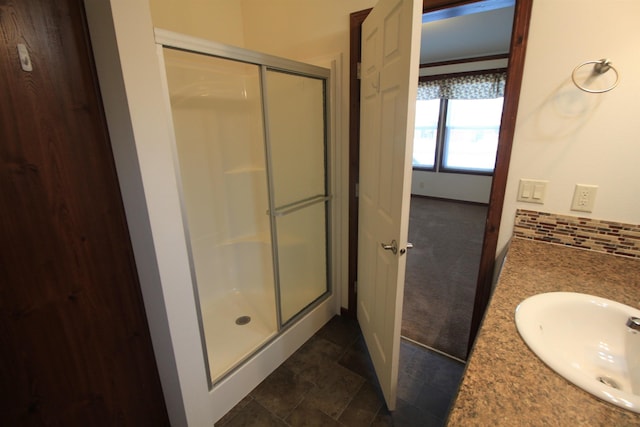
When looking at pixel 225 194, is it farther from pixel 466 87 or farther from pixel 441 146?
pixel 441 146

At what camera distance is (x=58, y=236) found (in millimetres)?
979

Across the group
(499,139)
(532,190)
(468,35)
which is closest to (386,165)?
(499,139)

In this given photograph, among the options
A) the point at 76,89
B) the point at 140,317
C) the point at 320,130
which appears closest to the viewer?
the point at 76,89

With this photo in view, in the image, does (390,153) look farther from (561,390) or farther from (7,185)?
(7,185)

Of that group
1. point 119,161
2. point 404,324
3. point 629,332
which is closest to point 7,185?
point 119,161

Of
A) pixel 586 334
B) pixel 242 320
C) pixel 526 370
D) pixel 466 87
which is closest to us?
pixel 526 370

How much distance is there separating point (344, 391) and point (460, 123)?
17.4 feet

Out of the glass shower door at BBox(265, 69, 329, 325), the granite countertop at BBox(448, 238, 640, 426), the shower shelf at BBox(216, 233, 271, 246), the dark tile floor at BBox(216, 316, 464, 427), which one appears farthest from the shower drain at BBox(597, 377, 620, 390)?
the shower shelf at BBox(216, 233, 271, 246)

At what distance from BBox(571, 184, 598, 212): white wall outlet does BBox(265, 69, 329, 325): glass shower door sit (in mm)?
1348

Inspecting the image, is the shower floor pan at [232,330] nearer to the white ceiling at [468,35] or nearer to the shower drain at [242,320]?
the shower drain at [242,320]

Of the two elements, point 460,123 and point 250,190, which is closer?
point 250,190

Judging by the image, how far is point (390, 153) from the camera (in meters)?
1.36

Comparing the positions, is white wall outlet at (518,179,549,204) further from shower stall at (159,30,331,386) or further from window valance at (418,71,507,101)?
window valance at (418,71,507,101)

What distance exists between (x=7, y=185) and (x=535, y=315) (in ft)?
5.47
